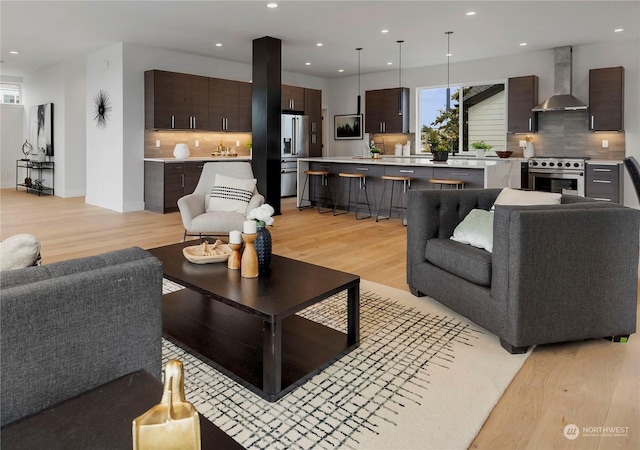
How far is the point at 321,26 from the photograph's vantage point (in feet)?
20.8

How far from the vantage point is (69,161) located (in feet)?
31.2

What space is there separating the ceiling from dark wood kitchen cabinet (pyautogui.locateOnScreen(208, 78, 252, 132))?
561 millimetres

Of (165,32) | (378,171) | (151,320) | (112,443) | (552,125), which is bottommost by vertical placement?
(112,443)

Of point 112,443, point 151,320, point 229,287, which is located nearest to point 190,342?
point 229,287

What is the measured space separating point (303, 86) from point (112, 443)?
10.2 metres

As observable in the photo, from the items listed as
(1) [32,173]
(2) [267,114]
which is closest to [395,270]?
(2) [267,114]

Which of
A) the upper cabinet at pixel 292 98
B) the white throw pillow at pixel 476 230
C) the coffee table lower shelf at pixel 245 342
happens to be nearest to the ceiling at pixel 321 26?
the upper cabinet at pixel 292 98

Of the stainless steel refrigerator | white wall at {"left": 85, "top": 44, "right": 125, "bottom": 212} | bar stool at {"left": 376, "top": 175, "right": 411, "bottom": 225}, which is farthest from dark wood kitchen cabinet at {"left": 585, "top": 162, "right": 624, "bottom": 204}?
white wall at {"left": 85, "top": 44, "right": 125, "bottom": 212}

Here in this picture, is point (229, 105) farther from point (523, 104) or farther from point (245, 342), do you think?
point (245, 342)

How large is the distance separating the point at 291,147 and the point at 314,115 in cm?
127

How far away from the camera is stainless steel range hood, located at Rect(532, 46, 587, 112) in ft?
23.7

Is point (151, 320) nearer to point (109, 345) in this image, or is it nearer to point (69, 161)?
point (109, 345)

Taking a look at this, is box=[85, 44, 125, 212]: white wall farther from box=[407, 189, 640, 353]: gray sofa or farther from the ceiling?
box=[407, 189, 640, 353]: gray sofa

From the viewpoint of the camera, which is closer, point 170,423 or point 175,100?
point 170,423
